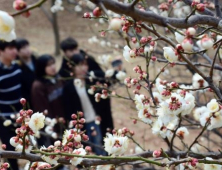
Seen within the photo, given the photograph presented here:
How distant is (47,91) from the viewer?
3691 mm

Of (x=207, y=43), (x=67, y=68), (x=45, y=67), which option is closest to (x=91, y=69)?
(x=67, y=68)

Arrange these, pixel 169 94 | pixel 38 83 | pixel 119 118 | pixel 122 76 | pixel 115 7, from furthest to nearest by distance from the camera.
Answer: pixel 119 118 < pixel 38 83 < pixel 122 76 < pixel 169 94 < pixel 115 7

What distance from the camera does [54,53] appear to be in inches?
436

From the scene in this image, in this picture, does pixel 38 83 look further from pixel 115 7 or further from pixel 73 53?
pixel 115 7

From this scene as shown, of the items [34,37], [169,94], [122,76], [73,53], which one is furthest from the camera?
[34,37]

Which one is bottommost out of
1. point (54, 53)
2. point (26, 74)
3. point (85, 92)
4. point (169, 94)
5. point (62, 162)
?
point (62, 162)

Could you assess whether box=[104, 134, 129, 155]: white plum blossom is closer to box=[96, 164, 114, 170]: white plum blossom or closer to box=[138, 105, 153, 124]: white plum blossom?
box=[96, 164, 114, 170]: white plum blossom

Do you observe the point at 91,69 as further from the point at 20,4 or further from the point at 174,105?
the point at 20,4

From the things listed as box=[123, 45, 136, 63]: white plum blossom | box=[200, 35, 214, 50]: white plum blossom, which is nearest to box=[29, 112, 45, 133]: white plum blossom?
box=[123, 45, 136, 63]: white plum blossom

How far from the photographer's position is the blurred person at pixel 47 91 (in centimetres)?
363

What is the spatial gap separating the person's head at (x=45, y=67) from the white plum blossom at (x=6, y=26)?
274cm

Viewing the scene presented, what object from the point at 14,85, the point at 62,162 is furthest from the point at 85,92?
the point at 62,162

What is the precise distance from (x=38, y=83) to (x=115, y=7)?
287 centimetres

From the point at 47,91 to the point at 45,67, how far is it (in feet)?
0.75
